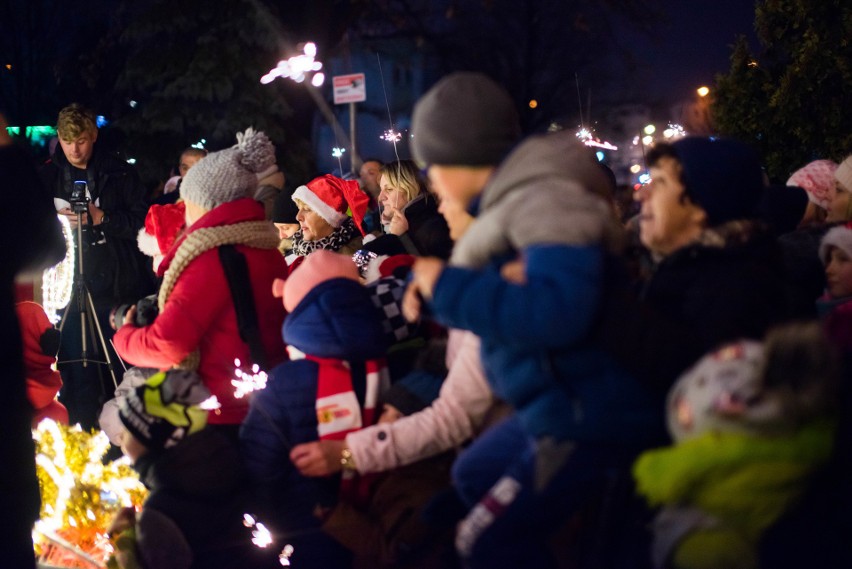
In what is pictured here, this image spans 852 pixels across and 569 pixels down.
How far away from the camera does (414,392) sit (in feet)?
12.6

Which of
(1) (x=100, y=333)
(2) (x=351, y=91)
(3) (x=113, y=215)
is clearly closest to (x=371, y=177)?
(2) (x=351, y=91)

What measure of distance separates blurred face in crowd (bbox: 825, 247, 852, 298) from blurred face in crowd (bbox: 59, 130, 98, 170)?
5.30 m

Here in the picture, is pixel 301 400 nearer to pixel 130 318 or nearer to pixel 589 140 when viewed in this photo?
pixel 130 318

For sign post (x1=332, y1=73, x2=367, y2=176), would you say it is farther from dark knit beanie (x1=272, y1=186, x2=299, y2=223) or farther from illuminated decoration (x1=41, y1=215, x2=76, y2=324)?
illuminated decoration (x1=41, y1=215, x2=76, y2=324)

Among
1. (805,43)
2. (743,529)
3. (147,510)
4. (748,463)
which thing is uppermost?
(805,43)

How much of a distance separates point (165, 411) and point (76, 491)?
4.01ft

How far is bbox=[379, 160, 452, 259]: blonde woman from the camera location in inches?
220

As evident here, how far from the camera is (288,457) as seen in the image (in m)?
3.93

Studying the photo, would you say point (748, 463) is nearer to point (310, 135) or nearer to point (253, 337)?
point (253, 337)

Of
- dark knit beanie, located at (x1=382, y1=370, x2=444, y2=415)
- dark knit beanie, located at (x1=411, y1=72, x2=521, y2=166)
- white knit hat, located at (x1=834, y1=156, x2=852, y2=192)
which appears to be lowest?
dark knit beanie, located at (x1=382, y1=370, x2=444, y2=415)

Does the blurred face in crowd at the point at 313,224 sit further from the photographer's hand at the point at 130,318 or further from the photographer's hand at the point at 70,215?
the photographer's hand at the point at 70,215

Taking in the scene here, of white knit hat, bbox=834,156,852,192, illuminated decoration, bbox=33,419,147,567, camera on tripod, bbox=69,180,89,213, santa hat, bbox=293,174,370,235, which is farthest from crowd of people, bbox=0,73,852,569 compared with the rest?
camera on tripod, bbox=69,180,89,213

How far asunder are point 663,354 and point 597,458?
0.38 metres

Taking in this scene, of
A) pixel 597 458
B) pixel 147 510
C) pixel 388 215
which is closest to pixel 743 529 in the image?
pixel 597 458
